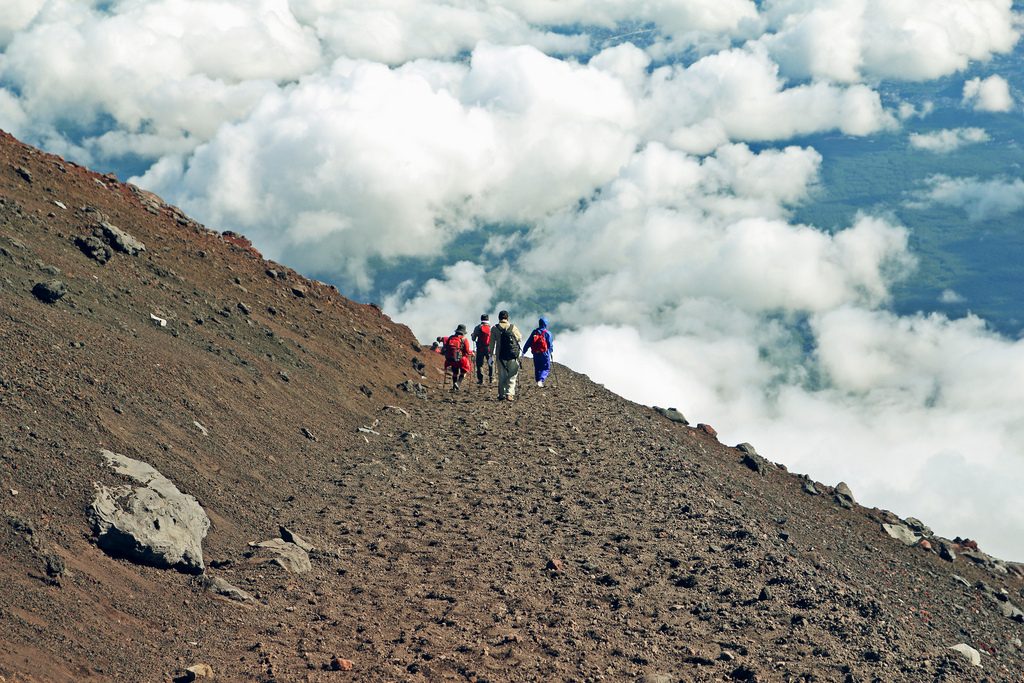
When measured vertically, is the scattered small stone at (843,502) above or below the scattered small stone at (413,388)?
above

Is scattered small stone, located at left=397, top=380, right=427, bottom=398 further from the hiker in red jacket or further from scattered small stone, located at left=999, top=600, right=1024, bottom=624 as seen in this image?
scattered small stone, located at left=999, top=600, right=1024, bottom=624

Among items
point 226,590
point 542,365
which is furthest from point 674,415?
point 226,590

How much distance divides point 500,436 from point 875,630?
11.3 metres

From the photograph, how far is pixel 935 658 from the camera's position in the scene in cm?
1131

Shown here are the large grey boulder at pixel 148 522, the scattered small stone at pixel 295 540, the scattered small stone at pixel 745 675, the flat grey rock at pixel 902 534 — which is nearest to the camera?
the scattered small stone at pixel 745 675

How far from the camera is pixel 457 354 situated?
2667 cm

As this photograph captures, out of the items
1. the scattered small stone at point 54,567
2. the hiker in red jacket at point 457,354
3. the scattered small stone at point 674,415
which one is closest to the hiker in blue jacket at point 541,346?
the hiker in red jacket at point 457,354

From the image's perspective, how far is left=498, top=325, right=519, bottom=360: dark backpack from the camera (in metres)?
25.1

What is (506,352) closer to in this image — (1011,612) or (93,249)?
(93,249)

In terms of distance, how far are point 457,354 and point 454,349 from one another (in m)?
0.18

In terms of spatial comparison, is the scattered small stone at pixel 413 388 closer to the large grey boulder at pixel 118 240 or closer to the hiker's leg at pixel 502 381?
the hiker's leg at pixel 502 381

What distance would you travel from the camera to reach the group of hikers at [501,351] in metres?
25.2

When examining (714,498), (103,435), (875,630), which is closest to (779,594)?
(875,630)

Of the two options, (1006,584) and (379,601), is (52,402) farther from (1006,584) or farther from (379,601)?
(1006,584)
